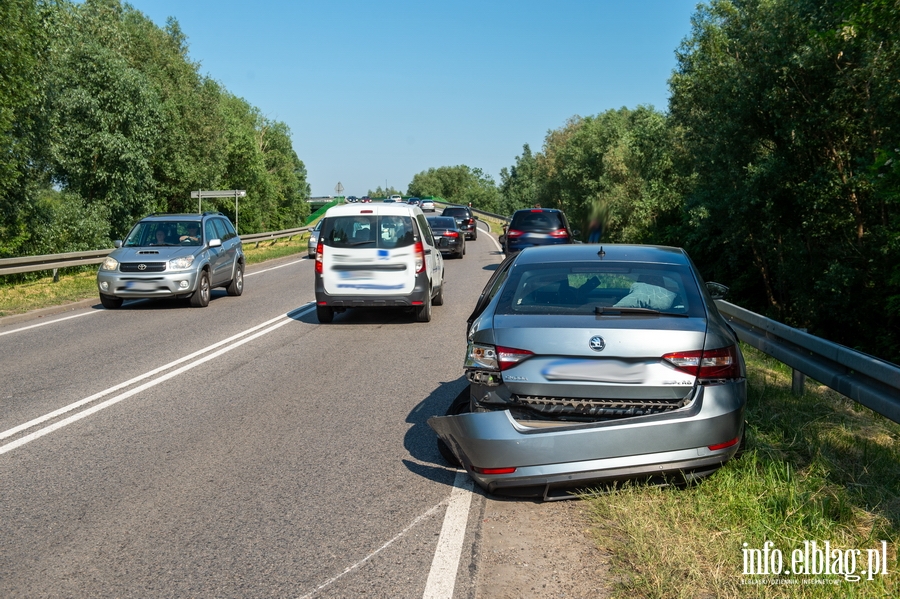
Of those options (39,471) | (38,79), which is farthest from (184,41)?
(39,471)

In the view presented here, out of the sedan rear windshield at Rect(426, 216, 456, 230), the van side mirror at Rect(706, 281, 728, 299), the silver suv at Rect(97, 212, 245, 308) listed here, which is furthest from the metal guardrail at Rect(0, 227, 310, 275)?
the van side mirror at Rect(706, 281, 728, 299)

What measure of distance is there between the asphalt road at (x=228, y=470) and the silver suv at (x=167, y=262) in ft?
13.5

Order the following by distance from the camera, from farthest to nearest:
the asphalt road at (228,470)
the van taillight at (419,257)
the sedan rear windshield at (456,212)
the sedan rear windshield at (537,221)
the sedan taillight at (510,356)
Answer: the sedan rear windshield at (456,212)
the sedan rear windshield at (537,221)
the van taillight at (419,257)
the sedan taillight at (510,356)
the asphalt road at (228,470)

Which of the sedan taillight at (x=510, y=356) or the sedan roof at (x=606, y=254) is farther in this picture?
the sedan roof at (x=606, y=254)

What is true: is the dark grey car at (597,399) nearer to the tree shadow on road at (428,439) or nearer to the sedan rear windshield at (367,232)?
the tree shadow on road at (428,439)

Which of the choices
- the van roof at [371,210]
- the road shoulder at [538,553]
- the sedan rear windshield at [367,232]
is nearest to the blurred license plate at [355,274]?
the sedan rear windshield at [367,232]

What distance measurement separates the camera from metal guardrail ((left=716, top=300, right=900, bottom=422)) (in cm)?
558

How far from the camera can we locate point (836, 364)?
667cm

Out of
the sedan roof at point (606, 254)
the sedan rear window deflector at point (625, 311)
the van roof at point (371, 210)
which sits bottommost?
the sedan rear window deflector at point (625, 311)

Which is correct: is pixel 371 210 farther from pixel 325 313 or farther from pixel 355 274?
pixel 325 313

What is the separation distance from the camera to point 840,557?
411 cm

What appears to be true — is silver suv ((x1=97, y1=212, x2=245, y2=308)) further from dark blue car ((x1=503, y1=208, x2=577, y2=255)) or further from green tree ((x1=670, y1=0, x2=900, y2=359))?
green tree ((x1=670, y1=0, x2=900, y2=359))

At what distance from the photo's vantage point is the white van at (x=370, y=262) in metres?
14.0

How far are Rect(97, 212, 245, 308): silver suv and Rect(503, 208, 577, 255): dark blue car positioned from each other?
8973 mm
